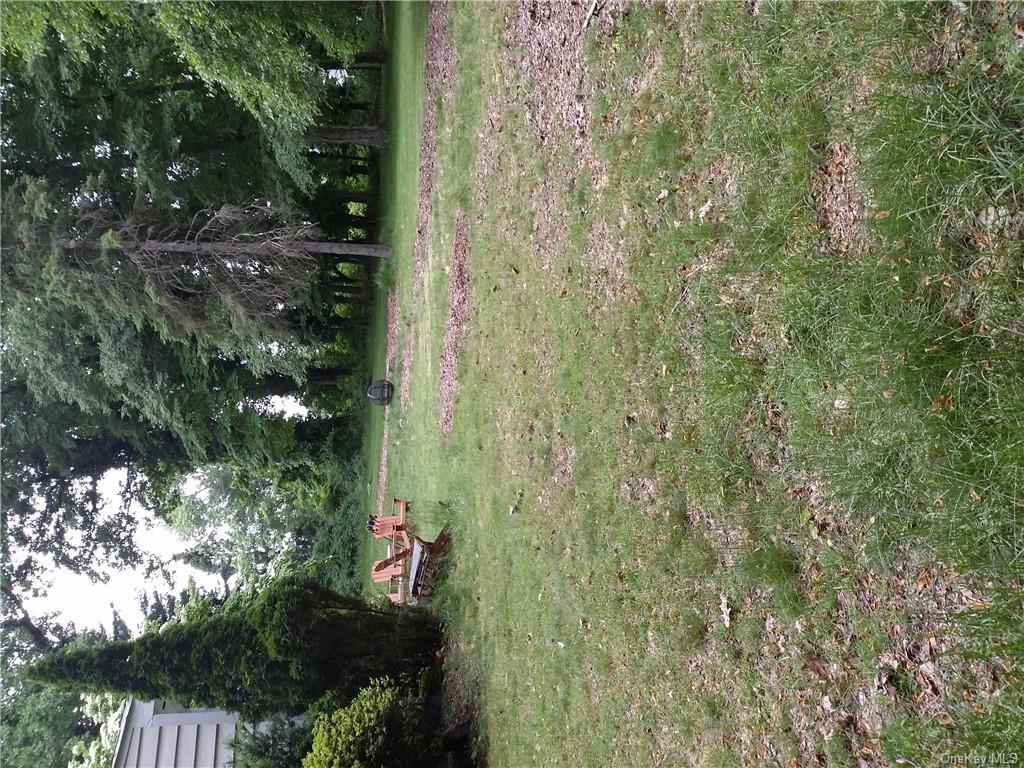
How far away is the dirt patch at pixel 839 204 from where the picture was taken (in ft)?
12.2

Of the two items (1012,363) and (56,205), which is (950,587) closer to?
(1012,363)

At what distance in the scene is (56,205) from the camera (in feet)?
43.0

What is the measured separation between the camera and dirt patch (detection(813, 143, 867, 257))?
146 inches

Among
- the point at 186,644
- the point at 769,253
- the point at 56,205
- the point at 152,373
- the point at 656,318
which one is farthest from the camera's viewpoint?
the point at 152,373

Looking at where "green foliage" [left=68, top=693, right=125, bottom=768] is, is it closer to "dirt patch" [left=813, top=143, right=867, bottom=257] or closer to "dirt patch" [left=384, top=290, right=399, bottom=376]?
"dirt patch" [left=384, top=290, right=399, bottom=376]

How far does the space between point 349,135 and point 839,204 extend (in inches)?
589

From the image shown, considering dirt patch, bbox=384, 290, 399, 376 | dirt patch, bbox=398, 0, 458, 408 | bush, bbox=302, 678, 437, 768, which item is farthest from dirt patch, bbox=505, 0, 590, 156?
dirt patch, bbox=384, 290, 399, 376

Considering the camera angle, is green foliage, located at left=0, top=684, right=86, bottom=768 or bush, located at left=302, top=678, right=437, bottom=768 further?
green foliage, located at left=0, top=684, right=86, bottom=768

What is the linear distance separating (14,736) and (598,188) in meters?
30.1

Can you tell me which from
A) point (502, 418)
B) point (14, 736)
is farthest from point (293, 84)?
point (14, 736)

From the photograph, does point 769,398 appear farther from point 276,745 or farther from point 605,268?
point 276,745

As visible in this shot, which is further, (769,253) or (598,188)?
(598,188)

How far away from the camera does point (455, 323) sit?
10.9 meters

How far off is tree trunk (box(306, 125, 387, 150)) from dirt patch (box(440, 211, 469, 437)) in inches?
257
